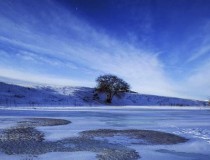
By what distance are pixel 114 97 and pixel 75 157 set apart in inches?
2441

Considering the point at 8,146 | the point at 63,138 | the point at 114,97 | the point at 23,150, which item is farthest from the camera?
the point at 114,97

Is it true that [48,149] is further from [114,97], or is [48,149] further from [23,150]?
[114,97]

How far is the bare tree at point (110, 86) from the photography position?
202 feet

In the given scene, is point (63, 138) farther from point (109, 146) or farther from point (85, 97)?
point (85, 97)

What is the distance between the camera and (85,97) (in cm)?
6394

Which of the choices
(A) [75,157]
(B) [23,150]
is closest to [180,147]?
(A) [75,157]

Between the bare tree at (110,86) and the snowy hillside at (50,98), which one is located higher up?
the bare tree at (110,86)

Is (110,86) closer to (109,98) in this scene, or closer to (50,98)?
(109,98)

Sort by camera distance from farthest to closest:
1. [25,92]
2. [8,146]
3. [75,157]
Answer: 1. [25,92]
2. [8,146]
3. [75,157]

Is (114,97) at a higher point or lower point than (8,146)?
higher

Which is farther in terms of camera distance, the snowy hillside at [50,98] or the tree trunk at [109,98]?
the tree trunk at [109,98]

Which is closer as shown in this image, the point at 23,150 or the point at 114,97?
the point at 23,150

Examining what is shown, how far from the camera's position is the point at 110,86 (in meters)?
61.6

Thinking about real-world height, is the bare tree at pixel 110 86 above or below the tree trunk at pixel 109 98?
above
